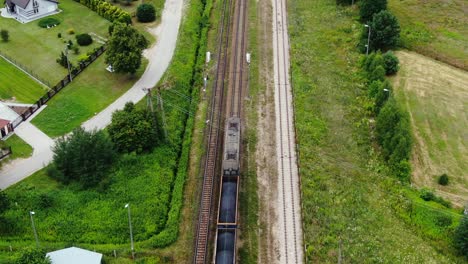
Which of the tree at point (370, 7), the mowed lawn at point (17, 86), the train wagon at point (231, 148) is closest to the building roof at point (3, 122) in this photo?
the mowed lawn at point (17, 86)

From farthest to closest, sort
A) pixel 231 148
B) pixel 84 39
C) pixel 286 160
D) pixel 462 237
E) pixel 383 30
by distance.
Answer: pixel 84 39 → pixel 383 30 → pixel 286 160 → pixel 231 148 → pixel 462 237

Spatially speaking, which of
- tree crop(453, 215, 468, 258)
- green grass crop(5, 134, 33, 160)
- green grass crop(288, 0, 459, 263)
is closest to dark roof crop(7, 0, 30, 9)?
green grass crop(5, 134, 33, 160)

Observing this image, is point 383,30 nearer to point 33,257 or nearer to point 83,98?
point 83,98

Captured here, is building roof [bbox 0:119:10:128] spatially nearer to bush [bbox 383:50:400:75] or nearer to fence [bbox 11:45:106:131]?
fence [bbox 11:45:106:131]

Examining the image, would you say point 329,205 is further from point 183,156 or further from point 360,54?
point 360,54

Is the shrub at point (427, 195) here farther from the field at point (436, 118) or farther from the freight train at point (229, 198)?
the freight train at point (229, 198)

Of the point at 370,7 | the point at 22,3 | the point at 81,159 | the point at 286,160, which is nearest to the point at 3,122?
the point at 81,159
